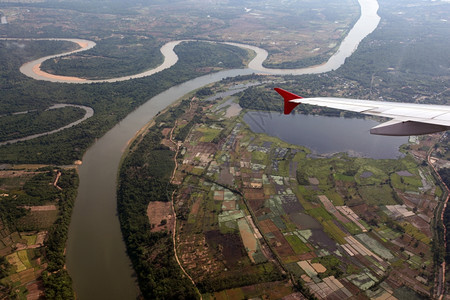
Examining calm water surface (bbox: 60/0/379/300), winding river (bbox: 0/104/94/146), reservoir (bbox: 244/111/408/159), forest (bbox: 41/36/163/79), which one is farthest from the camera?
forest (bbox: 41/36/163/79)

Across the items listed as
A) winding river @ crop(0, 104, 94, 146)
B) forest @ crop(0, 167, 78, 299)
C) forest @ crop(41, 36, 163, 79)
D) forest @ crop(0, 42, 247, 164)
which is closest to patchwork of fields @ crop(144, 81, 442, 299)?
forest @ crop(0, 167, 78, 299)

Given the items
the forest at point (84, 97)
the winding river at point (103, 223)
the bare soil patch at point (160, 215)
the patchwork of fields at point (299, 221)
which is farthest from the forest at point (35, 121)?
the bare soil patch at point (160, 215)

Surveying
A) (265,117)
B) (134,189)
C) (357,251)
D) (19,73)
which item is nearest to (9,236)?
(134,189)

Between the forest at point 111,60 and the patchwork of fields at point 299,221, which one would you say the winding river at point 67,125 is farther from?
the patchwork of fields at point 299,221

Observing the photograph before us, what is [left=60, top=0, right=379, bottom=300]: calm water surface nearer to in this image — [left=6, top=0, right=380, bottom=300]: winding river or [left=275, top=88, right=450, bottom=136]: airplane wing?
[left=6, top=0, right=380, bottom=300]: winding river

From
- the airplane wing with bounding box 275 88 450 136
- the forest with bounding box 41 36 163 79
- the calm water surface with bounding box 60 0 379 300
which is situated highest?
the airplane wing with bounding box 275 88 450 136

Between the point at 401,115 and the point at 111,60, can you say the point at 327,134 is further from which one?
the point at 111,60

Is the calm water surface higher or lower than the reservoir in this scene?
lower
